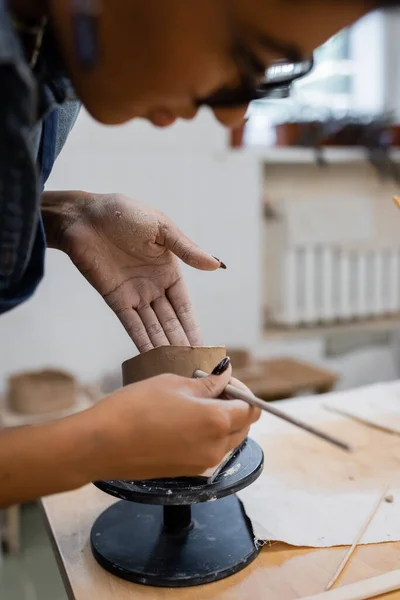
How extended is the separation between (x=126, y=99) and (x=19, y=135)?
0.13 m

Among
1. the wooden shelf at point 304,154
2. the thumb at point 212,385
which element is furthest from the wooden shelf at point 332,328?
the thumb at point 212,385

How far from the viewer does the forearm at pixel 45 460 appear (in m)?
0.66

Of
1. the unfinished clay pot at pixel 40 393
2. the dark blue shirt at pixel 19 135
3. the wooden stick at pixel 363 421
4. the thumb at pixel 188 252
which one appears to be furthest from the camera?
the unfinished clay pot at pixel 40 393

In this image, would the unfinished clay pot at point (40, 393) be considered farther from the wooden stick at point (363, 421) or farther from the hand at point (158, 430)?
the hand at point (158, 430)

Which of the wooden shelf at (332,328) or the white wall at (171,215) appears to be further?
the wooden shelf at (332,328)

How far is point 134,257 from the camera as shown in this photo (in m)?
1.14

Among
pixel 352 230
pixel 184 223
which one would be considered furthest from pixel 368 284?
pixel 184 223

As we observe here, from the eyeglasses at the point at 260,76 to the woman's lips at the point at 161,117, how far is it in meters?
0.04

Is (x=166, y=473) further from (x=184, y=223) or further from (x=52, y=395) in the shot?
(x=184, y=223)

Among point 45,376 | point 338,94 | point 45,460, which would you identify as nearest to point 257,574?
point 45,460

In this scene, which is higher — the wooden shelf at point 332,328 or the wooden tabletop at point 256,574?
the wooden tabletop at point 256,574

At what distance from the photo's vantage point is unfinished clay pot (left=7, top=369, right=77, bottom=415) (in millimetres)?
2037

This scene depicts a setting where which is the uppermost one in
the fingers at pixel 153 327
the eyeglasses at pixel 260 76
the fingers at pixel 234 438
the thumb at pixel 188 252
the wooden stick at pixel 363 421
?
the eyeglasses at pixel 260 76

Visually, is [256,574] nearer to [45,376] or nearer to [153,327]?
[153,327]
